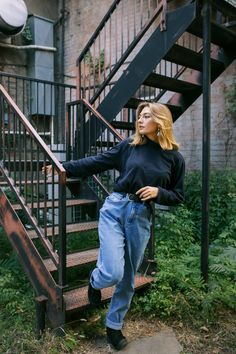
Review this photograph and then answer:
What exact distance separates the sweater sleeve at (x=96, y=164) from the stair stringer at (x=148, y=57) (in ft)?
6.28

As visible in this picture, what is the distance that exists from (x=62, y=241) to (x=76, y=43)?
24.2 ft

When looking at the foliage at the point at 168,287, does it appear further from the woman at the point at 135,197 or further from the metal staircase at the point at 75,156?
the woman at the point at 135,197

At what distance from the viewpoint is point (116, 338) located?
288cm

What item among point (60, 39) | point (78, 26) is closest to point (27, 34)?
point (60, 39)

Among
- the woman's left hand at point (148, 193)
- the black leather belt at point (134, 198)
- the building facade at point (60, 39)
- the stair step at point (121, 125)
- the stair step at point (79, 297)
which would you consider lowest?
the stair step at point (79, 297)

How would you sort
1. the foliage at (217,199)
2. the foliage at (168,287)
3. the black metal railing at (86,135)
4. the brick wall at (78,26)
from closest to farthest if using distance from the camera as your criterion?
1. the foliage at (168,287)
2. the black metal railing at (86,135)
3. the foliage at (217,199)
4. the brick wall at (78,26)

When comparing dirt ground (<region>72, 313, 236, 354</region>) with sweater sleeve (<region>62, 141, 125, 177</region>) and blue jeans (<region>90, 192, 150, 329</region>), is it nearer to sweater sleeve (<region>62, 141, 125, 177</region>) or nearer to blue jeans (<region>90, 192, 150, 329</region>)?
blue jeans (<region>90, 192, 150, 329</region>)

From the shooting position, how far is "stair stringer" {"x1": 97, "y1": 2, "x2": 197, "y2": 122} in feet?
13.4

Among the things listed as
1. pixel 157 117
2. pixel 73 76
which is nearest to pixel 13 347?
pixel 157 117

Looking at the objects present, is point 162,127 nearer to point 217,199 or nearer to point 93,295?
point 93,295

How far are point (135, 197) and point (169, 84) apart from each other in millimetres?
2784

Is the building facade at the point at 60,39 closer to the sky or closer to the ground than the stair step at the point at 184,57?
closer to the sky

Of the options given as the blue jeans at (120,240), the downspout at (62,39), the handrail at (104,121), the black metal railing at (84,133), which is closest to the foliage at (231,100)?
the black metal railing at (84,133)

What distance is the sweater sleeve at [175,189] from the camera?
263 cm
